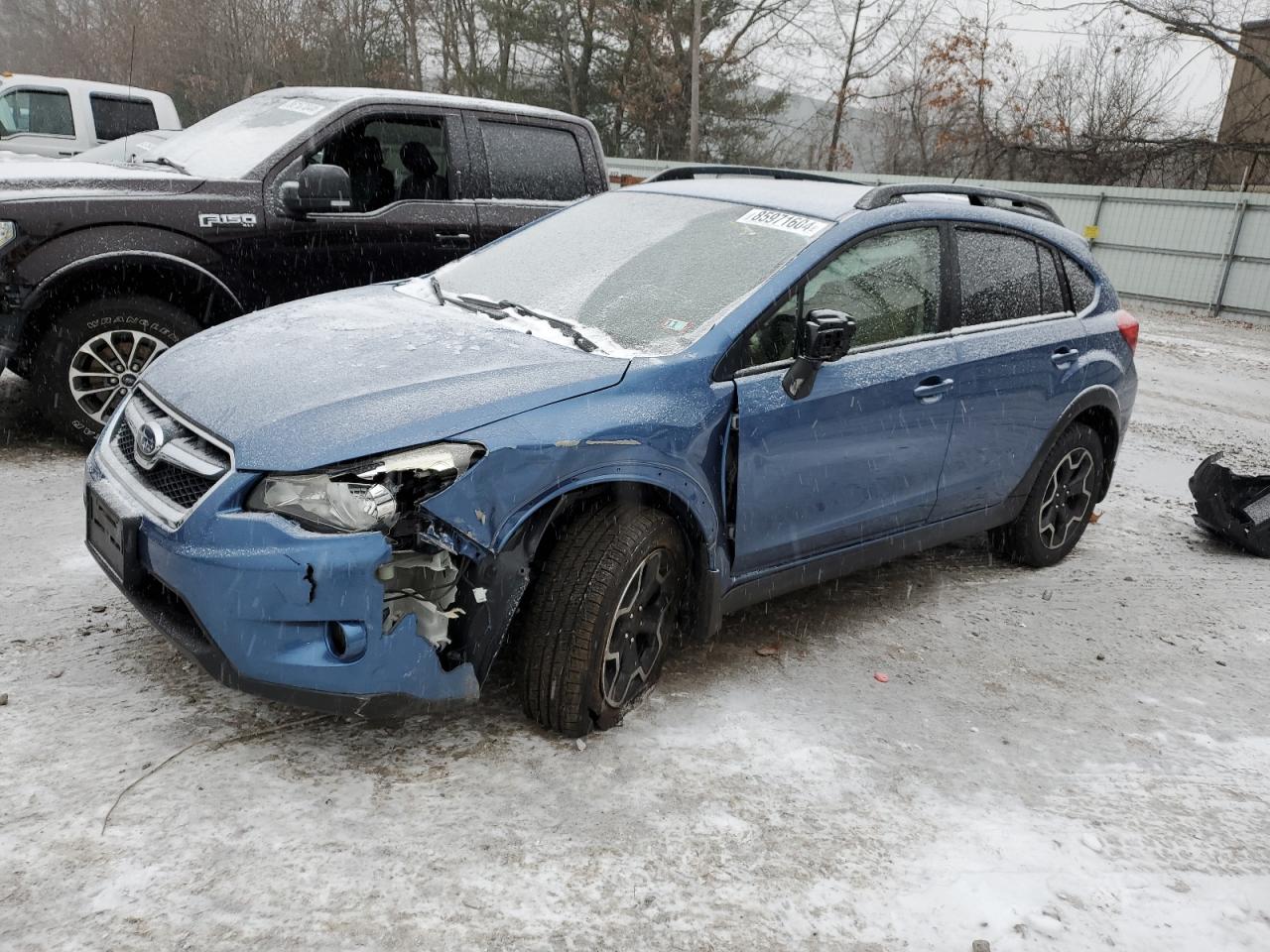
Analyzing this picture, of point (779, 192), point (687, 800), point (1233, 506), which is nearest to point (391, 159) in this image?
point (779, 192)

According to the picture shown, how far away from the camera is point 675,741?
124 inches

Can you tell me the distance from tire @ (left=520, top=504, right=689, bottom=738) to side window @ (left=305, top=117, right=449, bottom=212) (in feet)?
11.9

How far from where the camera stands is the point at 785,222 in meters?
3.75

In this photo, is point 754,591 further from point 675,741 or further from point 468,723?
point 468,723

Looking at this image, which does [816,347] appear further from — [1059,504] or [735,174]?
[1059,504]

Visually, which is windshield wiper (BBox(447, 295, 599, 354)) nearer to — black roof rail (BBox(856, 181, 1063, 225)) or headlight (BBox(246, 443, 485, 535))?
headlight (BBox(246, 443, 485, 535))

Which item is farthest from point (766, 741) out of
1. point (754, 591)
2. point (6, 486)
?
point (6, 486)

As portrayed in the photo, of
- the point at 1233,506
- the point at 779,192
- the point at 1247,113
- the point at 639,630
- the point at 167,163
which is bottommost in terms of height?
the point at 1233,506

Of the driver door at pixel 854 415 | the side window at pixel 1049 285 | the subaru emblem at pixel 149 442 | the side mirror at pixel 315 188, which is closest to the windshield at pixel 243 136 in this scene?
the side mirror at pixel 315 188

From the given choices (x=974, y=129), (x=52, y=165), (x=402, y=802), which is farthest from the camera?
(x=974, y=129)

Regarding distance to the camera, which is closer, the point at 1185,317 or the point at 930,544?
the point at 930,544

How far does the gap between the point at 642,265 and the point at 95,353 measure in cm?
306

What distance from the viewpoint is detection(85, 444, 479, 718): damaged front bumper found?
2.54 metres

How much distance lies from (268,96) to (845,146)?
31.4 m
